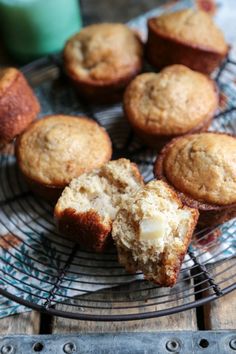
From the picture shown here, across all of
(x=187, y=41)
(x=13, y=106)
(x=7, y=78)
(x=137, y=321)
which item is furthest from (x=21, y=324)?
(x=187, y=41)

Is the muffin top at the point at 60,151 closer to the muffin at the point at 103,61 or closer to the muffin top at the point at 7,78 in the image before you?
the muffin top at the point at 7,78

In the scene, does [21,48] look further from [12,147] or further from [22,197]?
[22,197]

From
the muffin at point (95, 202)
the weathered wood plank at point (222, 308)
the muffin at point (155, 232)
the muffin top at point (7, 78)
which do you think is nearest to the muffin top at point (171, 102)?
the muffin at point (95, 202)

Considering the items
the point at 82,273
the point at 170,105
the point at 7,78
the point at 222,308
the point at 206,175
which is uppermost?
the point at 7,78

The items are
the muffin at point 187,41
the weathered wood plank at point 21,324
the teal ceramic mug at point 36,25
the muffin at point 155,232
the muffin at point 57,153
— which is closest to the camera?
the muffin at point 155,232

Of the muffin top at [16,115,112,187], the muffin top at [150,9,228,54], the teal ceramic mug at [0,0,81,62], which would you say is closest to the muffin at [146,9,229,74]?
the muffin top at [150,9,228,54]

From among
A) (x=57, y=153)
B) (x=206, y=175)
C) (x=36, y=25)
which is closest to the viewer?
(x=206, y=175)

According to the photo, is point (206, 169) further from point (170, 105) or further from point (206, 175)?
point (170, 105)
